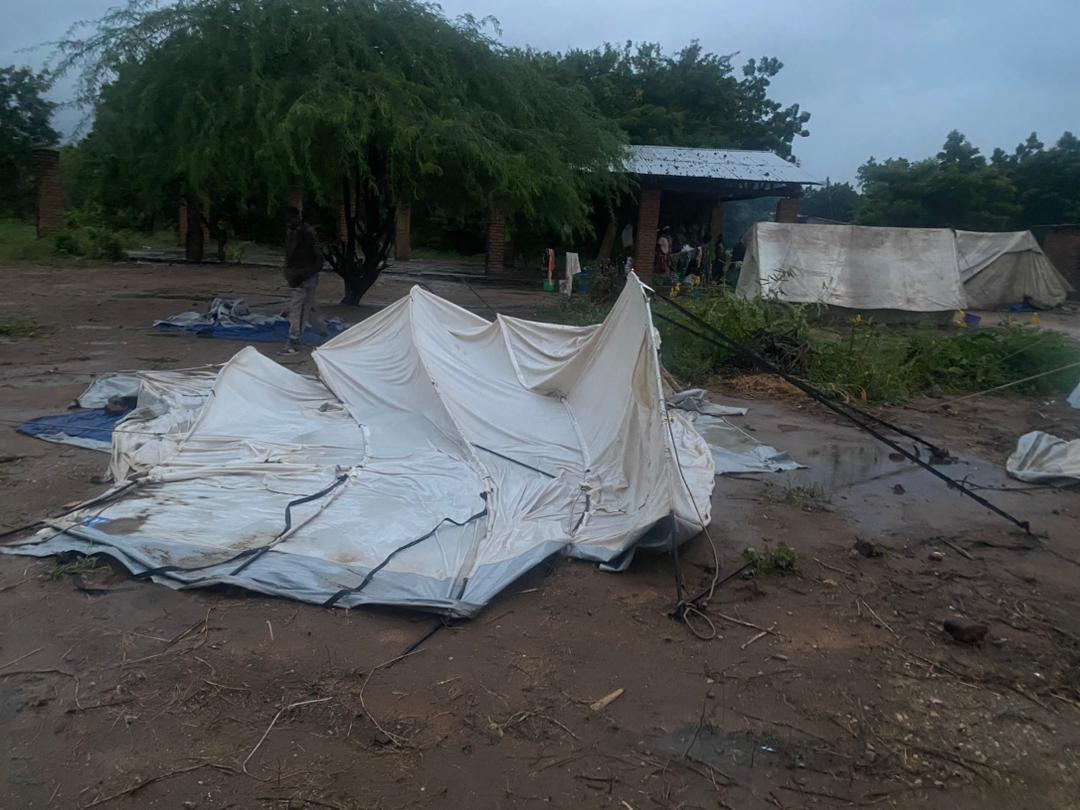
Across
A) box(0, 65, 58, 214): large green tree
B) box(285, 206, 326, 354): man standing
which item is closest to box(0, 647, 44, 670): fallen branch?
box(285, 206, 326, 354): man standing

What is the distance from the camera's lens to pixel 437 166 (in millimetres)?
11109

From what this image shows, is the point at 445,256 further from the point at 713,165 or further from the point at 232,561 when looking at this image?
the point at 232,561

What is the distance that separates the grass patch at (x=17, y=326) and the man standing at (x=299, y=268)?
357 centimetres

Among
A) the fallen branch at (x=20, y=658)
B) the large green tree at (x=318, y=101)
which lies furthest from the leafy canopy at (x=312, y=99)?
the fallen branch at (x=20, y=658)

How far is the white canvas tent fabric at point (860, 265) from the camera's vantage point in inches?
584

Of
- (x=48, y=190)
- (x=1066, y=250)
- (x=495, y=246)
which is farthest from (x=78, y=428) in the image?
(x=1066, y=250)

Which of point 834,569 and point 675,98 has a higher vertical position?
point 675,98

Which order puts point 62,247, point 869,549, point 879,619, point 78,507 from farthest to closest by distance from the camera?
point 62,247
point 869,549
point 78,507
point 879,619

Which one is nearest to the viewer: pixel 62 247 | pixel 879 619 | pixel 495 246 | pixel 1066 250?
pixel 879 619

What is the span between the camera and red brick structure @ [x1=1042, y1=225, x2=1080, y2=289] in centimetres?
2150

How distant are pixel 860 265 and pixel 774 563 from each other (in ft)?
39.5

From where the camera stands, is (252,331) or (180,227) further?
(180,227)

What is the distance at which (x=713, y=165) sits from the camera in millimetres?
20516

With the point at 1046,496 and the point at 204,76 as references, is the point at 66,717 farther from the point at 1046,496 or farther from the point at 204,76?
the point at 204,76
